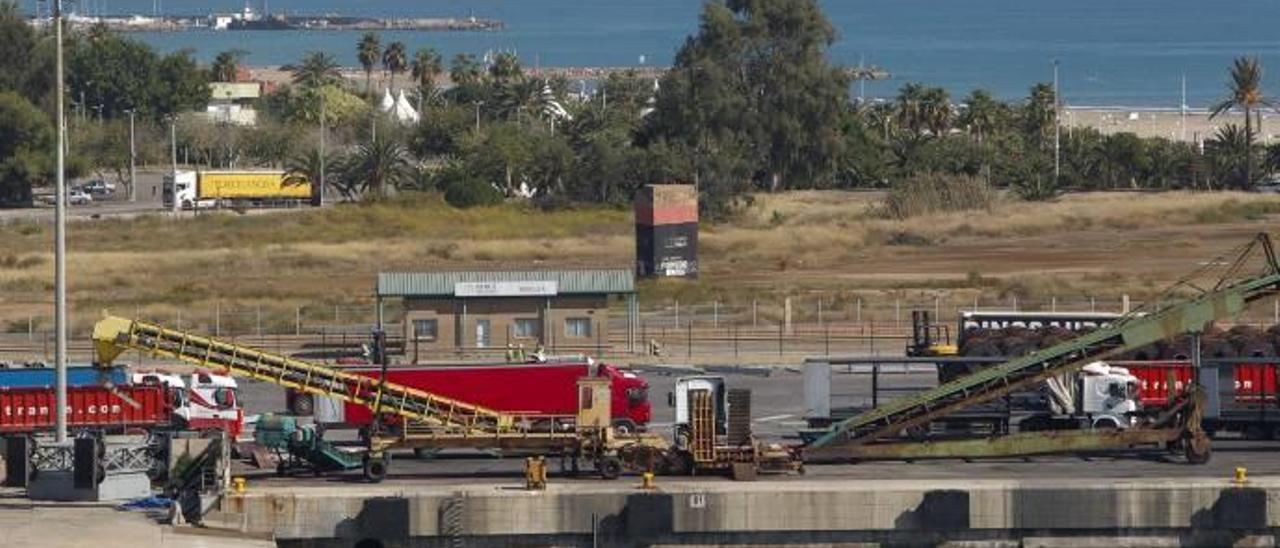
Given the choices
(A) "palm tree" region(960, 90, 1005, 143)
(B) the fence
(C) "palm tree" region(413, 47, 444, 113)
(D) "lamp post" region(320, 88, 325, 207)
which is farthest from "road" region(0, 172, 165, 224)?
(A) "palm tree" region(960, 90, 1005, 143)

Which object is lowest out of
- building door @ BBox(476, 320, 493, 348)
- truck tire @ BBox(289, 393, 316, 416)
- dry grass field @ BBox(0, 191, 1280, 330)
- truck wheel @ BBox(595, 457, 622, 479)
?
truck wheel @ BBox(595, 457, 622, 479)

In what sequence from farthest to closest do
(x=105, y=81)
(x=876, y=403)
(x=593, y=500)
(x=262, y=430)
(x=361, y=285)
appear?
1. (x=105, y=81)
2. (x=361, y=285)
3. (x=876, y=403)
4. (x=262, y=430)
5. (x=593, y=500)

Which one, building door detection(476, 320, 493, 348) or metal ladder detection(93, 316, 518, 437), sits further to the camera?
building door detection(476, 320, 493, 348)

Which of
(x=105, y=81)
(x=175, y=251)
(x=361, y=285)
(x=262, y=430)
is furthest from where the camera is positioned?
(x=105, y=81)

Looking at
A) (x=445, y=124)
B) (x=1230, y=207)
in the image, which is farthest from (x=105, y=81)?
(x=1230, y=207)

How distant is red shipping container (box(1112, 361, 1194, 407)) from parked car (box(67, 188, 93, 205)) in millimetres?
90721

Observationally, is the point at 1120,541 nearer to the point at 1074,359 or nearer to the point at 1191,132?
the point at 1074,359

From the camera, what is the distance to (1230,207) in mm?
118125

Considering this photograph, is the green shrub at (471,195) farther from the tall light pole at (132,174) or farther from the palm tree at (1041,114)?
the palm tree at (1041,114)

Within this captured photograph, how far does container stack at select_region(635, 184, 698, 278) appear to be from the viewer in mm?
87750

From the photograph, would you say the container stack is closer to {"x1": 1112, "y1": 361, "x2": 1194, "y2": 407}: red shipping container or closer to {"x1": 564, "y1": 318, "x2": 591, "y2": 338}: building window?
{"x1": 564, "y1": 318, "x2": 591, "y2": 338}: building window

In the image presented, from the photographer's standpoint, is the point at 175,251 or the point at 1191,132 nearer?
the point at 175,251

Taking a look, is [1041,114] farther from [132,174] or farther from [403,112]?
[132,174]

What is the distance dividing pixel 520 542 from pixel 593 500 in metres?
1.48
